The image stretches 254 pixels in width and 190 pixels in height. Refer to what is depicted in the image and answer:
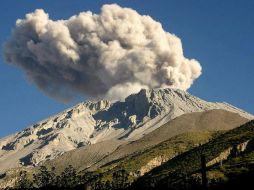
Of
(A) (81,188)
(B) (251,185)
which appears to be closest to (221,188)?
(B) (251,185)

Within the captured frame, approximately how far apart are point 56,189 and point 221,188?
3213cm

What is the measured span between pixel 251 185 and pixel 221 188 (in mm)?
4891

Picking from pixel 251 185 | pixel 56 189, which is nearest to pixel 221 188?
pixel 251 185

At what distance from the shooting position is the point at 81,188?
70.0 m

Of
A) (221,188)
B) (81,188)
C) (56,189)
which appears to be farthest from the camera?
(56,189)

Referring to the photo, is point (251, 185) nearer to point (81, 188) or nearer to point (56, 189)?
point (81, 188)

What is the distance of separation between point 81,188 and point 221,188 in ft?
60.1

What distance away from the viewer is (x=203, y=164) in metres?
54.3

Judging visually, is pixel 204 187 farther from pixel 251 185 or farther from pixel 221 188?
pixel 251 185

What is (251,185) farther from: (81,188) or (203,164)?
(81,188)

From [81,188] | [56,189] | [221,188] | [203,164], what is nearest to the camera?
[203,164]

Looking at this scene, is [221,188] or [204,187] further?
[221,188]

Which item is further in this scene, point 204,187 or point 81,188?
point 81,188

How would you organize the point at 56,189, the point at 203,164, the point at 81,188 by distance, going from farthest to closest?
1. the point at 56,189
2. the point at 81,188
3. the point at 203,164
